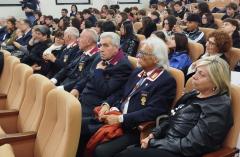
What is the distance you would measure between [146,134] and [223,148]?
0.56m

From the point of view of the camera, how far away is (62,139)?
1.76 meters

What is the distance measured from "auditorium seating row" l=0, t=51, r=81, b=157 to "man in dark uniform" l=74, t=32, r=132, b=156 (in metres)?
0.50

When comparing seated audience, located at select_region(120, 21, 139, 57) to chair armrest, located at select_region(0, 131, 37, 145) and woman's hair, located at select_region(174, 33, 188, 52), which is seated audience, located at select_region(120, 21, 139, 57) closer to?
woman's hair, located at select_region(174, 33, 188, 52)

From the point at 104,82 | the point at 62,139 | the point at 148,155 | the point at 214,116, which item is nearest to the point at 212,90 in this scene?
the point at 214,116

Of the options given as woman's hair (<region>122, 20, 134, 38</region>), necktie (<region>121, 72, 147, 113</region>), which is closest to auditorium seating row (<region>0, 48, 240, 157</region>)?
necktie (<region>121, 72, 147, 113</region>)

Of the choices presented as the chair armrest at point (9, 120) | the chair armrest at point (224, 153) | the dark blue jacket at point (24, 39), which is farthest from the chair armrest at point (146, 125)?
the dark blue jacket at point (24, 39)

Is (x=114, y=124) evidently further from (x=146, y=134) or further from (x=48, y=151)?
(x=48, y=151)

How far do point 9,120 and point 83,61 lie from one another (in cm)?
112

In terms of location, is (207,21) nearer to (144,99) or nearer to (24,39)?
(24,39)

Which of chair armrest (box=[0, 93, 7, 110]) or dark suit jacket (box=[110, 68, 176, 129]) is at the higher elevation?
dark suit jacket (box=[110, 68, 176, 129])

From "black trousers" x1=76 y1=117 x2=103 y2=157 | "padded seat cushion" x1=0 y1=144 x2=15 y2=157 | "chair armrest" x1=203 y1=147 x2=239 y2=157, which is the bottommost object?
"black trousers" x1=76 y1=117 x2=103 y2=157

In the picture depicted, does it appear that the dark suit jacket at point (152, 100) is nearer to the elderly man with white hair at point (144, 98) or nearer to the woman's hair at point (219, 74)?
the elderly man with white hair at point (144, 98)

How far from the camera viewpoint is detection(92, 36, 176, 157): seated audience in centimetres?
232

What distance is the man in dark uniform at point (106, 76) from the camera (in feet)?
9.32
